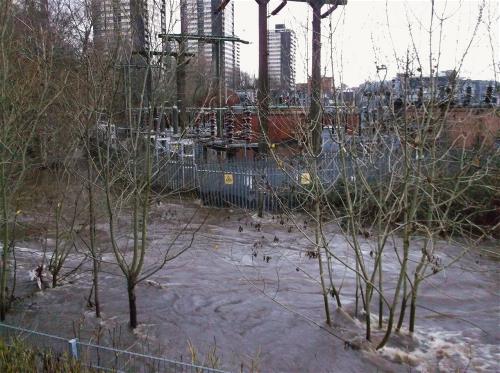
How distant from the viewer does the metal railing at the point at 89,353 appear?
4.35 meters

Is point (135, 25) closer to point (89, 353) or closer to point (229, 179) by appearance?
point (89, 353)

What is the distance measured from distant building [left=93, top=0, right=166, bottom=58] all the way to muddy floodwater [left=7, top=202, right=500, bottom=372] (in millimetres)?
2912

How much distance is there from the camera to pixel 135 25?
20.4 feet

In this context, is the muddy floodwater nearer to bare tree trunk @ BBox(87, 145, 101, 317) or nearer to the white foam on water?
the white foam on water

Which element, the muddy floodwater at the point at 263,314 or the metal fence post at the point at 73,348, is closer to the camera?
the metal fence post at the point at 73,348

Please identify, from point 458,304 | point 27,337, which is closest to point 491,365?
point 458,304

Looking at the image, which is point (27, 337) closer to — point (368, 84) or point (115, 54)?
point (115, 54)

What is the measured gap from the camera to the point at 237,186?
55.3ft

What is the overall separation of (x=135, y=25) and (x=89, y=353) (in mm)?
3701

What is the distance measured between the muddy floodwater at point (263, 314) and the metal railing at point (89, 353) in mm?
780

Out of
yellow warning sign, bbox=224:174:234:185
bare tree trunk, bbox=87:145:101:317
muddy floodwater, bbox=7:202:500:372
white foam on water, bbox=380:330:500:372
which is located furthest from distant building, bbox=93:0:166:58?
yellow warning sign, bbox=224:174:234:185

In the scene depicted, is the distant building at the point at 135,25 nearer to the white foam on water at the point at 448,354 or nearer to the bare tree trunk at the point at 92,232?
the bare tree trunk at the point at 92,232

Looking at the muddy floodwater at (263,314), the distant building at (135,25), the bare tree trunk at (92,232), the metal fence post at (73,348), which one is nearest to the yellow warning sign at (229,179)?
the muddy floodwater at (263,314)

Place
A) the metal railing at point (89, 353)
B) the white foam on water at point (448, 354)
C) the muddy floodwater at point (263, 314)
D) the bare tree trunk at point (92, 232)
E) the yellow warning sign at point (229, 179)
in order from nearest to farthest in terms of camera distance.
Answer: the metal railing at point (89, 353) < the white foam on water at point (448, 354) < the muddy floodwater at point (263, 314) < the bare tree trunk at point (92, 232) < the yellow warning sign at point (229, 179)
